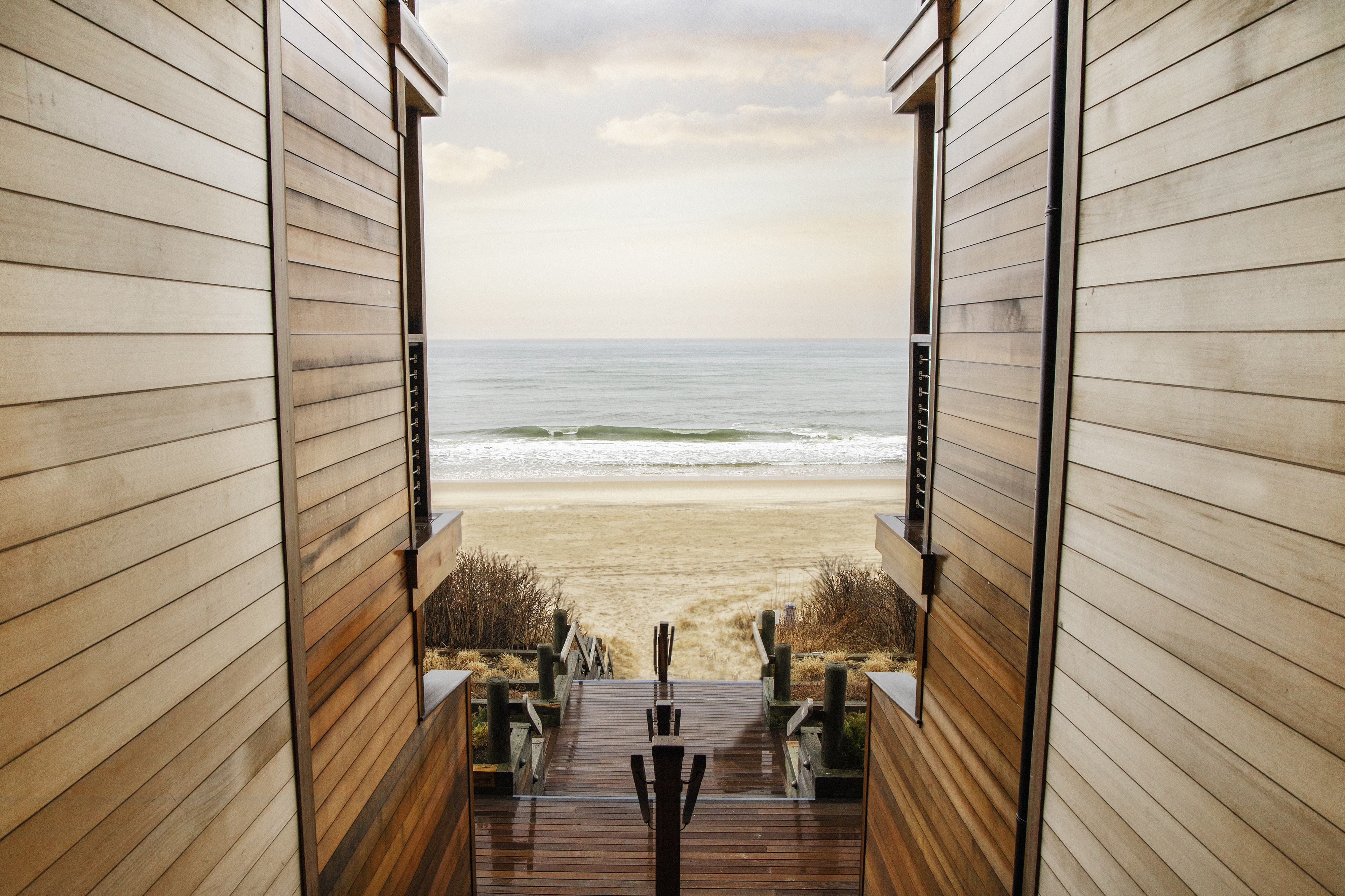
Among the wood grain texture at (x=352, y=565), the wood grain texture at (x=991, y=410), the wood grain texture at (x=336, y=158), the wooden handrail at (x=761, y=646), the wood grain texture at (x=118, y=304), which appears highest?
the wood grain texture at (x=336, y=158)

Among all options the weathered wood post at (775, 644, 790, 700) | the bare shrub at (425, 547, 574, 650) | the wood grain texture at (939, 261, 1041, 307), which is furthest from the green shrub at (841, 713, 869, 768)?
the bare shrub at (425, 547, 574, 650)

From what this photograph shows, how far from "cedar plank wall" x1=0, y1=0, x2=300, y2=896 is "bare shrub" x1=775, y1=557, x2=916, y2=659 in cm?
824

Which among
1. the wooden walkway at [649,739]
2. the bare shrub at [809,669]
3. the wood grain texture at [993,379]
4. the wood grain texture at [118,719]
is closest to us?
the wood grain texture at [118,719]

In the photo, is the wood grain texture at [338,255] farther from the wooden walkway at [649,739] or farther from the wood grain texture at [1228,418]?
the wooden walkway at [649,739]

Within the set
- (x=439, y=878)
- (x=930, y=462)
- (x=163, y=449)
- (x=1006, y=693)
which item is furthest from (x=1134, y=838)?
(x=439, y=878)

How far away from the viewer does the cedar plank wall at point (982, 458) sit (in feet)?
8.09

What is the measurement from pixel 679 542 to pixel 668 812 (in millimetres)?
11530

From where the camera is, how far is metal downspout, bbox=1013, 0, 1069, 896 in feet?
7.18

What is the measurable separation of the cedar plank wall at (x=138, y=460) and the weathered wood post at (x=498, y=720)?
3745mm

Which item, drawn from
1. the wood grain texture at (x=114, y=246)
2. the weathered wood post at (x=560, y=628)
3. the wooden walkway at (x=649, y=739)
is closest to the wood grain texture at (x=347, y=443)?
the wood grain texture at (x=114, y=246)

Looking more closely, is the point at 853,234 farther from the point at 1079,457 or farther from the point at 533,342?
the point at 1079,457

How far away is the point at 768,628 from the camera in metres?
8.06

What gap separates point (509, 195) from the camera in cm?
6147

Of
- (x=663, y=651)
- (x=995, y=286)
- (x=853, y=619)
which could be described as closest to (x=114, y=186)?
(x=995, y=286)
